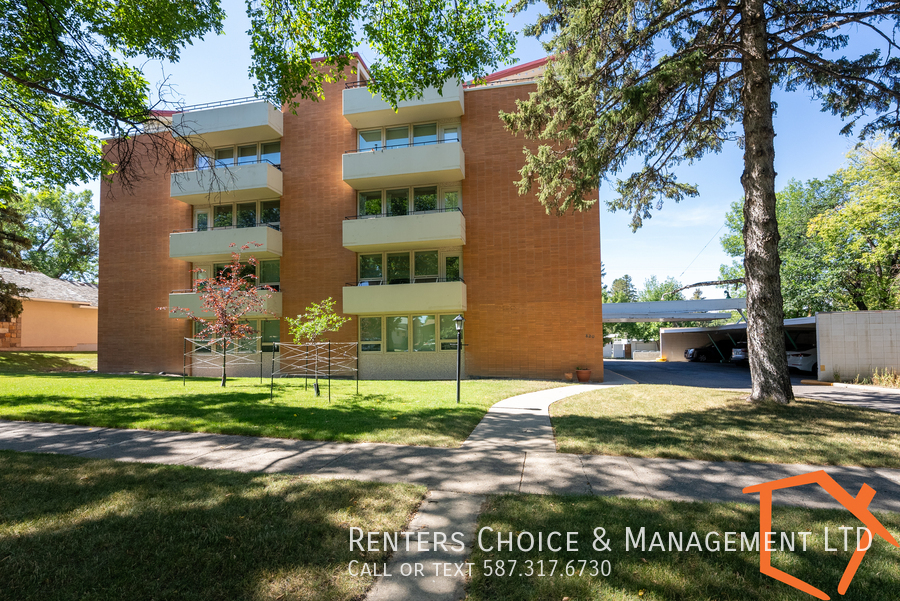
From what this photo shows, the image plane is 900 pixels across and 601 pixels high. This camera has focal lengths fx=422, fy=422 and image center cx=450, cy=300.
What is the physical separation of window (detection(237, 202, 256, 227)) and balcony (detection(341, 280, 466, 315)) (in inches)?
262

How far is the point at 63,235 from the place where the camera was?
39312 millimetres

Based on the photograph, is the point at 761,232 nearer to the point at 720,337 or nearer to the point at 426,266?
the point at 426,266

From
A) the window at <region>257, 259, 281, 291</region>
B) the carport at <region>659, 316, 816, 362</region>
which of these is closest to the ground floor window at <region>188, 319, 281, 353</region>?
the window at <region>257, 259, 281, 291</region>

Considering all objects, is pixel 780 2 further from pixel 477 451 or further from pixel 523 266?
pixel 477 451

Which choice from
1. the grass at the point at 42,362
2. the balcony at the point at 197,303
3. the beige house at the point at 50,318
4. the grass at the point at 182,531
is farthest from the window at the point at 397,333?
the beige house at the point at 50,318

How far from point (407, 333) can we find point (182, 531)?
15192mm

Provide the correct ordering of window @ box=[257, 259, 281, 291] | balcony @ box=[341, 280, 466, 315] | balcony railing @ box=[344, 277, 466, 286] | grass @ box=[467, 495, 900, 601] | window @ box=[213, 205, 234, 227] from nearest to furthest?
grass @ box=[467, 495, 900, 601] < balcony @ box=[341, 280, 466, 315] < balcony railing @ box=[344, 277, 466, 286] < window @ box=[257, 259, 281, 291] < window @ box=[213, 205, 234, 227]

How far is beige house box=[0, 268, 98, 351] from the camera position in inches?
1062

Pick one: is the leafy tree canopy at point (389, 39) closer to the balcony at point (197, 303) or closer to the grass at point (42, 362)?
the balcony at point (197, 303)

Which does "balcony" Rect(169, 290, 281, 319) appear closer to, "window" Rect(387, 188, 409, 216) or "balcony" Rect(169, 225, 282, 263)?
"balcony" Rect(169, 225, 282, 263)

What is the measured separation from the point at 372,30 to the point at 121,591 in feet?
35.0

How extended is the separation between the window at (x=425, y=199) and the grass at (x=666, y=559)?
52.5ft

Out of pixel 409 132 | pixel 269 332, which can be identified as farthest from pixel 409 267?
pixel 269 332

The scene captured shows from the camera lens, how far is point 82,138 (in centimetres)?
1184
